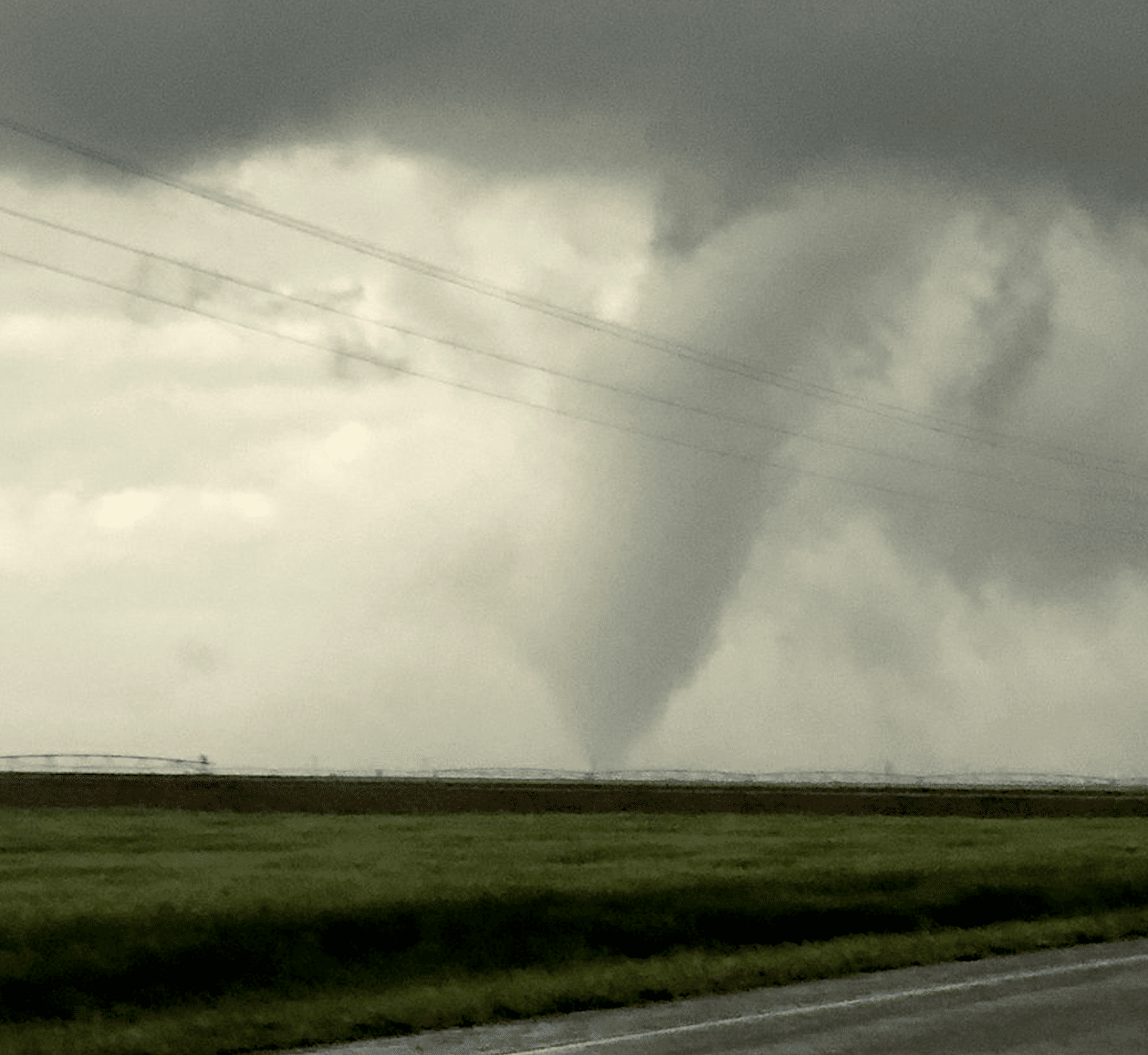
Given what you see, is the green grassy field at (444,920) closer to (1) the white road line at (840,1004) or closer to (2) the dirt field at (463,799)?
(1) the white road line at (840,1004)

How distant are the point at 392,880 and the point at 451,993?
252 inches

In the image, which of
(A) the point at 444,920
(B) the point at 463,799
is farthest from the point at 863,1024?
(B) the point at 463,799

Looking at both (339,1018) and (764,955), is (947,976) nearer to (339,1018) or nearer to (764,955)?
(764,955)

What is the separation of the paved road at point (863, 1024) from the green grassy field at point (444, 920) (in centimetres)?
93

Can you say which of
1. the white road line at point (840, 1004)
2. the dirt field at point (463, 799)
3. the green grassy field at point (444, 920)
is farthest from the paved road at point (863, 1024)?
the dirt field at point (463, 799)

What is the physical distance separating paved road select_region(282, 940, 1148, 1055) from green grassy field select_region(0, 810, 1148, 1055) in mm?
933

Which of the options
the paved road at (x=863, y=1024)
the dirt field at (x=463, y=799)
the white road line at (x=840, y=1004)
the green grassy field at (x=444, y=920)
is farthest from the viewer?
the dirt field at (x=463, y=799)

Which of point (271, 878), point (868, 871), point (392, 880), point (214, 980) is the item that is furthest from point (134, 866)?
point (868, 871)

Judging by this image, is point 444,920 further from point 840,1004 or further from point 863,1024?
point 863,1024

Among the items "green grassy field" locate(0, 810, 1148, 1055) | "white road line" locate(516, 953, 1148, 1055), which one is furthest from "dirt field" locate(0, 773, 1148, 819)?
"white road line" locate(516, 953, 1148, 1055)

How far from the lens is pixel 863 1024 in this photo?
14.8 m

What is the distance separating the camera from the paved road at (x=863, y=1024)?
1355cm

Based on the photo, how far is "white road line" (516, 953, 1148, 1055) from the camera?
13.9 m

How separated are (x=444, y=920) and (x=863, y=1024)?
732 centimetres
